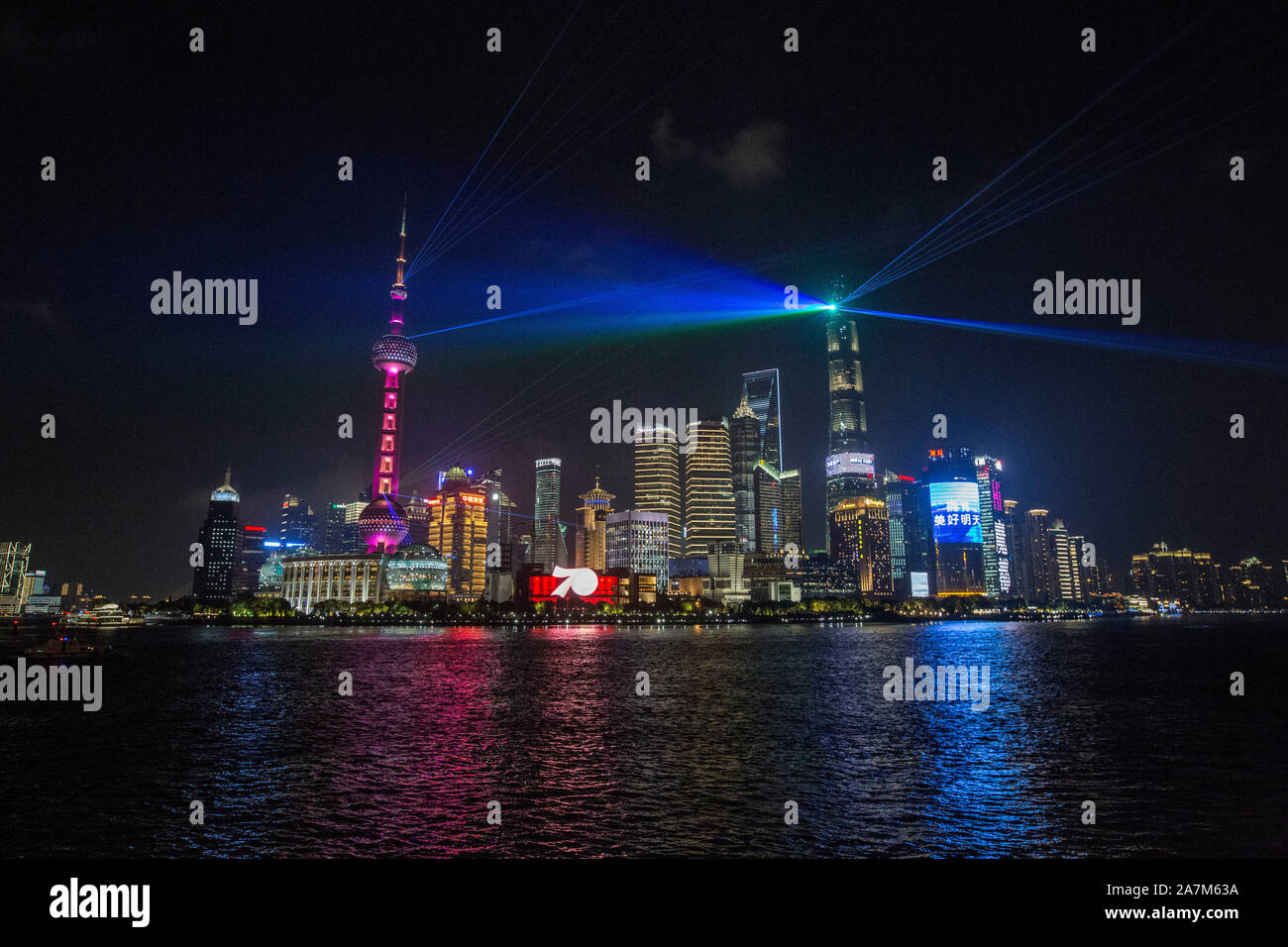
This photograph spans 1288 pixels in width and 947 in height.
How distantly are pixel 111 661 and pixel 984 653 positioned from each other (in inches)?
4755

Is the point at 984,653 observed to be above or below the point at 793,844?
below

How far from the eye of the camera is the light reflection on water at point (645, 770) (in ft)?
76.5

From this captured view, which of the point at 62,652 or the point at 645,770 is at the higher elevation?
the point at 645,770

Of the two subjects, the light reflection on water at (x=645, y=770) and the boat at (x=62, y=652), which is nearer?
the light reflection on water at (x=645, y=770)

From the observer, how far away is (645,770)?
3259 cm

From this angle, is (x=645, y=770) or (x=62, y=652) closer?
(x=645, y=770)

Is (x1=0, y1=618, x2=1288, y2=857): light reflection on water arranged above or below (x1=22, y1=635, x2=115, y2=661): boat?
above

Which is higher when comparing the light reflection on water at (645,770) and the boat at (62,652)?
the light reflection on water at (645,770)

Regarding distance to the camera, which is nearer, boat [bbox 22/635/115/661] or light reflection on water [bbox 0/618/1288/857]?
light reflection on water [bbox 0/618/1288/857]

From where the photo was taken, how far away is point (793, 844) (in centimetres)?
2231

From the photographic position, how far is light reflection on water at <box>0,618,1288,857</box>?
2333 cm
